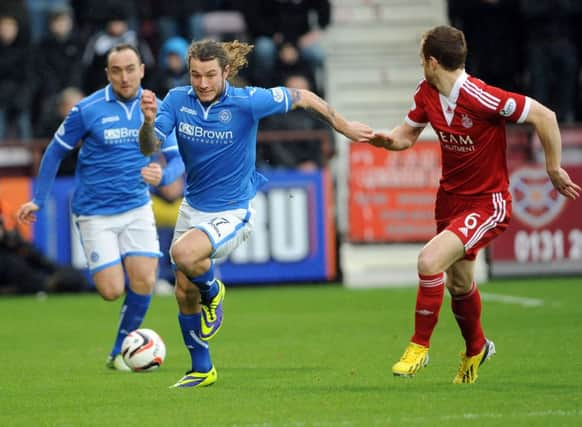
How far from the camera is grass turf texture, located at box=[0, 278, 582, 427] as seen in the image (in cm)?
751

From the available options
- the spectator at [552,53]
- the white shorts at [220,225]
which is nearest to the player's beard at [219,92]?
the white shorts at [220,225]

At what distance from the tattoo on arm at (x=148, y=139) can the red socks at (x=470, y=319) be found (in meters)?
2.19

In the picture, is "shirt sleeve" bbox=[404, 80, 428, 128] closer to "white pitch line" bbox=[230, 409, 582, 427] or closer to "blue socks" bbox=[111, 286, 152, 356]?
A: "white pitch line" bbox=[230, 409, 582, 427]

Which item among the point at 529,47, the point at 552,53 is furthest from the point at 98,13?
the point at 552,53

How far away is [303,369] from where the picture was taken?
9.94m

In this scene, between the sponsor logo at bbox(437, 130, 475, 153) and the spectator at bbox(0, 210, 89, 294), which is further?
the spectator at bbox(0, 210, 89, 294)

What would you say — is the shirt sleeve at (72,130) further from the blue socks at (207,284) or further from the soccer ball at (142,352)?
the blue socks at (207,284)

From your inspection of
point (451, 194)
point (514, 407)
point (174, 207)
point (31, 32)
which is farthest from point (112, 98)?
point (31, 32)

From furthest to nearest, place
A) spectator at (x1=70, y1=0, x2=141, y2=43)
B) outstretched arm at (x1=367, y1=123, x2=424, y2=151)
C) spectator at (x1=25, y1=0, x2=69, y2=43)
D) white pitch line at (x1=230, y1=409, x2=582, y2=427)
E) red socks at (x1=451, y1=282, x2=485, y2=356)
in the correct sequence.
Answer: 1. spectator at (x1=25, y1=0, x2=69, y2=43)
2. spectator at (x1=70, y1=0, x2=141, y2=43)
3. outstretched arm at (x1=367, y1=123, x2=424, y2=151)
4. red socks at (x1=451, y1=282, x2=485, y2=356)
5. white pitch line at (x1=230, y1=409, x2=582, y2=427)

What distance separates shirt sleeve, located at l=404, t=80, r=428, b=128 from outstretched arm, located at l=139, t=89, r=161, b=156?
170 centimetres

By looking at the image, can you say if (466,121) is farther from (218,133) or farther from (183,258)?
(183,258)

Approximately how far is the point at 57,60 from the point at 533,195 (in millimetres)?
6790

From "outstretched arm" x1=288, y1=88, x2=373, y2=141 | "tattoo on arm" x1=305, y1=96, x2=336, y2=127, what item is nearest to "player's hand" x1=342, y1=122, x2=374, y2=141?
"outstretched arm" x1=288, y1=88, x2=373, y2=141

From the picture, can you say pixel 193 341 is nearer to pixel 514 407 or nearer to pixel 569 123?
Answer: pixel 514 407
